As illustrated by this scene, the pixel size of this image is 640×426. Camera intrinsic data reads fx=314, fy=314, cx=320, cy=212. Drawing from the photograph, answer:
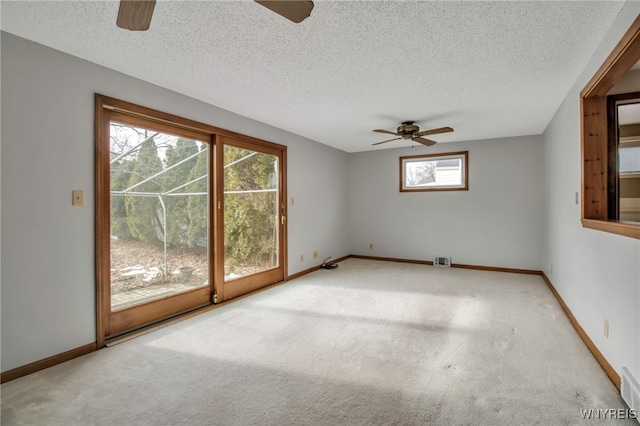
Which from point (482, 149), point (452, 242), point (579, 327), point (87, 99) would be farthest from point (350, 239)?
point (87, 99)

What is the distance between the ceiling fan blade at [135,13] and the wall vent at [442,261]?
5.64m

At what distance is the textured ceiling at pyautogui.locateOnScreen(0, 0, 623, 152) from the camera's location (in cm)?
186

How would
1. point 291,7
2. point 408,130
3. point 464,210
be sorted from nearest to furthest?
point 291,7 < point 408,130 < point 464,210

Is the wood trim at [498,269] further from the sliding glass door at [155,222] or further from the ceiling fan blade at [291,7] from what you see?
the ceiling fan blade at [291,7]

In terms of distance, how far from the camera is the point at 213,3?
1.79m

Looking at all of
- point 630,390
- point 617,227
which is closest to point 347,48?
point 617,227

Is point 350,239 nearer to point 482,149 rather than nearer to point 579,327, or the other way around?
point 482,149

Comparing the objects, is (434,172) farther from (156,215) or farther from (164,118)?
(156,215)

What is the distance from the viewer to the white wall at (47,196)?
2100 millimetres

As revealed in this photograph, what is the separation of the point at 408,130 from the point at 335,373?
319 cm

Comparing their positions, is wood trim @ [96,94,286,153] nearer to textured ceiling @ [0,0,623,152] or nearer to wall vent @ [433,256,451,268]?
textured ceiling @ [0,0,623,152]

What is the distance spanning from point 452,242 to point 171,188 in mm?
4785

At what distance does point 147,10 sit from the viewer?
134cm

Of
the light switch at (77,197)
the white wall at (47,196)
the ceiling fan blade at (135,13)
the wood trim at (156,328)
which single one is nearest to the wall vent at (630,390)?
the wood trim at (156,328)
